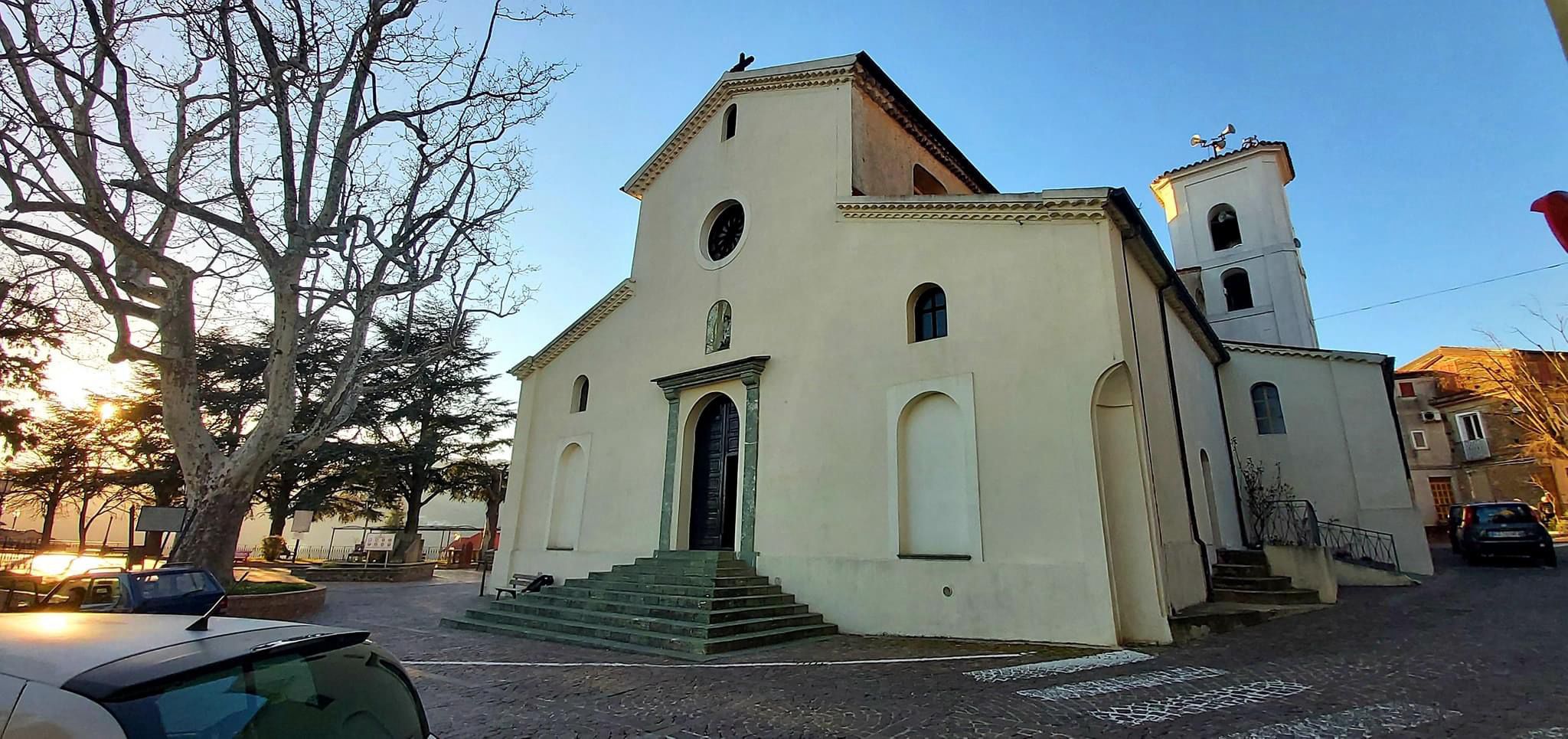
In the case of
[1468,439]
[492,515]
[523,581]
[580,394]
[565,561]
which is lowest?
[523,581]

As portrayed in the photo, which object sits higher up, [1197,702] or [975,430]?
[975,430]

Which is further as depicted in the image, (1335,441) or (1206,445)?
(1335,441)

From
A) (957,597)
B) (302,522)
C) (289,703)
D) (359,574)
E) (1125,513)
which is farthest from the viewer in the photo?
(302,522)

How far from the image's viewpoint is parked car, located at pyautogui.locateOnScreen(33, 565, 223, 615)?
8398mm

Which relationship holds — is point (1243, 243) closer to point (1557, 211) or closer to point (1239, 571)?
point (1239, 571)

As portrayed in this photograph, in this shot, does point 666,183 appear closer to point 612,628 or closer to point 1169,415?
point 612,628

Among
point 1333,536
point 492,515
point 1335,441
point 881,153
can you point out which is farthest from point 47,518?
point 1335,441

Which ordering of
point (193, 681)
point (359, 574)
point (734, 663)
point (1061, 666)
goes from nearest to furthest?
1. point (193, 681)
2. point (1061, 666)
3. point (734, 663)
4. point (359, 574)

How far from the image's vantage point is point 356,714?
2.03m

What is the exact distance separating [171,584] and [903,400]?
1004cm

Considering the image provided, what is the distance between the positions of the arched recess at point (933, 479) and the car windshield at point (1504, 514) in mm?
15776

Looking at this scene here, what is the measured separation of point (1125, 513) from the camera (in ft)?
28.2

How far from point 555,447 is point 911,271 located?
927 cm

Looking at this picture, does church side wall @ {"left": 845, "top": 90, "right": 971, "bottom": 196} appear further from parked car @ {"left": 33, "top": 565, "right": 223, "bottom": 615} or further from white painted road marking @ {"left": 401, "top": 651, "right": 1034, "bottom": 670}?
parked car @ {"left": 33, "top": 565, "right": 223, "bottom": 615}
